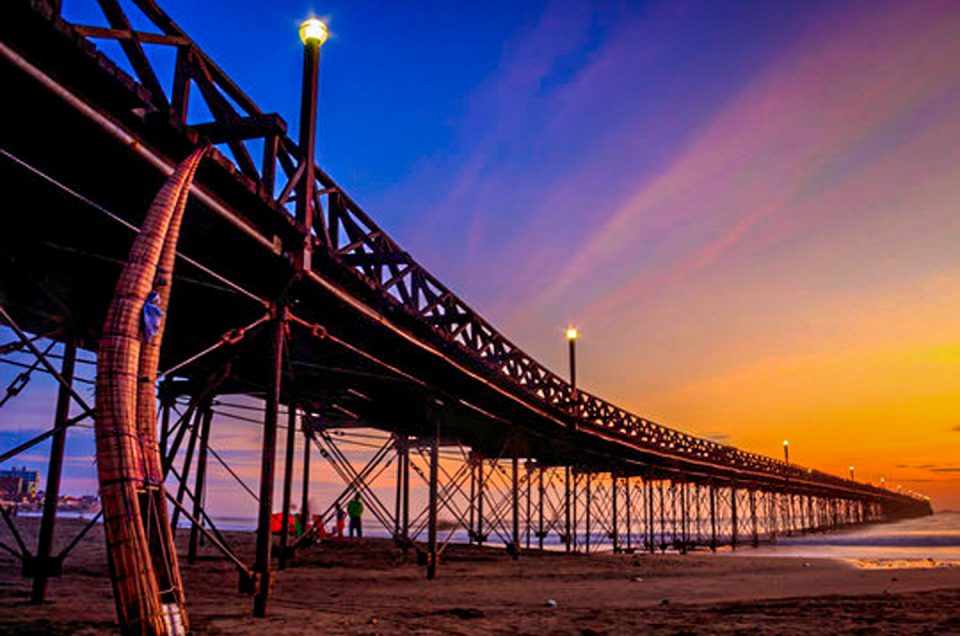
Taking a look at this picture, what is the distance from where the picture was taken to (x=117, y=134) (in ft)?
21.5

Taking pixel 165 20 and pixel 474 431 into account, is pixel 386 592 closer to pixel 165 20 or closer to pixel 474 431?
pixel 165 20

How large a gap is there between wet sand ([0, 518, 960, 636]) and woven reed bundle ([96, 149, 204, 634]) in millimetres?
1918

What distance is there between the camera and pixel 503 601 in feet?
39.4

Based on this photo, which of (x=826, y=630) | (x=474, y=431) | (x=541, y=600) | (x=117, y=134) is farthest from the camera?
(x=474, y=431)

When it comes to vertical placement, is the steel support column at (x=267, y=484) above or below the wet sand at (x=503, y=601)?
above

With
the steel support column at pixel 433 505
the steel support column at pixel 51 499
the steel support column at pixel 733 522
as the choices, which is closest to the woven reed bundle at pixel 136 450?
the steel support column at pixel 51 499

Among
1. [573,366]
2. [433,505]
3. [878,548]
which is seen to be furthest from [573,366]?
[878,548]

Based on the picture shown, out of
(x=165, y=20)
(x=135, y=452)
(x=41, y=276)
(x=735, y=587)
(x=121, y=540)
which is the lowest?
(x=735, y=587)

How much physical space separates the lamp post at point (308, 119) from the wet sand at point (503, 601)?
482 centimetres

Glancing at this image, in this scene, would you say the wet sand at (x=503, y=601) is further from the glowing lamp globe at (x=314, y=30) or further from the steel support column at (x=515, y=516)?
the glowing lamp globe at (x=314, y=30)

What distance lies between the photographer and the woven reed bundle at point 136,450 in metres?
5.45

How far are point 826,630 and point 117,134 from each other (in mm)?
9369

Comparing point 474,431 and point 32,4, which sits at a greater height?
point 32,4

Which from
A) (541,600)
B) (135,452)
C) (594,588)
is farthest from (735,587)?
(135,452)
